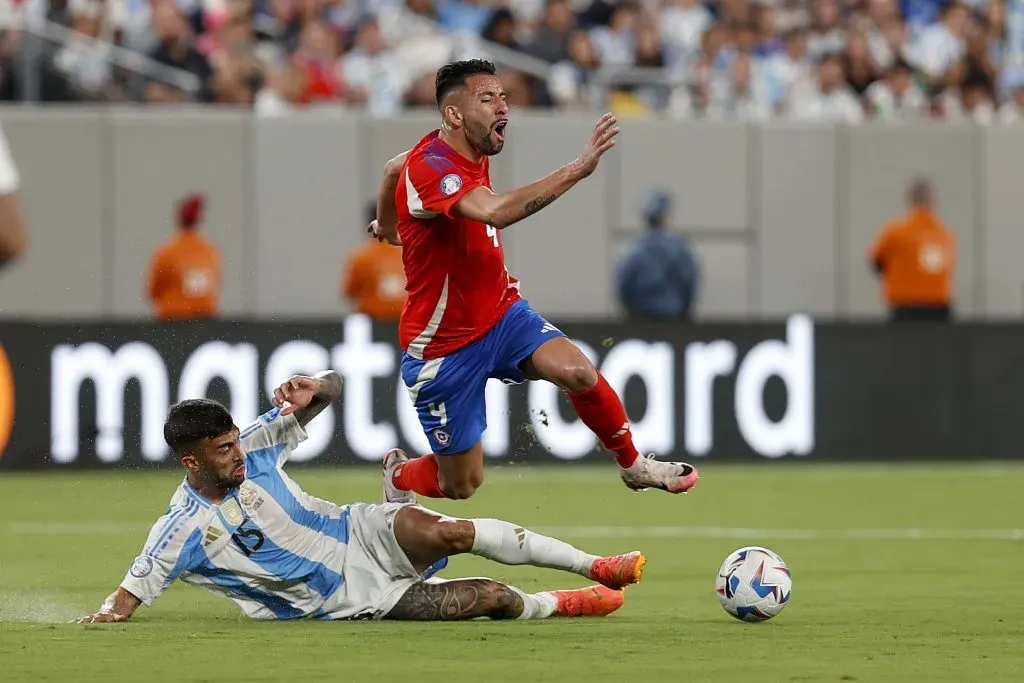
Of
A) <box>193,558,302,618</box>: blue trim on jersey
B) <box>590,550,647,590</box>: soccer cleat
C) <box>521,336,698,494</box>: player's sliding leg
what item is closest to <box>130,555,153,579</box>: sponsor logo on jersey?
<box>193,558,302,618</box>: blue trim on jersey

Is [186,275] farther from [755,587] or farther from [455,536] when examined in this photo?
[755,587]

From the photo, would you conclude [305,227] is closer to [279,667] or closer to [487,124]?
[487,124]

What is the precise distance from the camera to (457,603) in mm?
8102

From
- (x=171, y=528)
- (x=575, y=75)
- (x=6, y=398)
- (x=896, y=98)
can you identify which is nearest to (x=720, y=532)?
(x=171, y=528)

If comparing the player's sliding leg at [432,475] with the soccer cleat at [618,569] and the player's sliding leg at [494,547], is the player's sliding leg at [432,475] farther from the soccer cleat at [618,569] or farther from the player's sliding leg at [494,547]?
the soccer cleat at [618,569]

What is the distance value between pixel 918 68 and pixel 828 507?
8739mm

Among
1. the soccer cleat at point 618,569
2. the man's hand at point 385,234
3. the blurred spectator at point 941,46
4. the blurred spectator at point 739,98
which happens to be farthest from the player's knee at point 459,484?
the blurred spectator at point 941,46

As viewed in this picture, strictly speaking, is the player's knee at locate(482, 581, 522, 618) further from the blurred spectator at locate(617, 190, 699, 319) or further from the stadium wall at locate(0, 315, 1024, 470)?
the blurred spectator at locate(617, 190, 699, 319)

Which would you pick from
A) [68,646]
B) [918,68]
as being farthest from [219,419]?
[918,68]

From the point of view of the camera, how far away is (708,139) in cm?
2031

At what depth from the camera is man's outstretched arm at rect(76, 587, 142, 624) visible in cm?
786

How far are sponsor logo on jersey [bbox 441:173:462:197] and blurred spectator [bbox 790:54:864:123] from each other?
12.7m

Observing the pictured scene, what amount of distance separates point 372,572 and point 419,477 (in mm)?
787

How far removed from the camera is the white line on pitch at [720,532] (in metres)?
12.2
